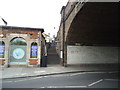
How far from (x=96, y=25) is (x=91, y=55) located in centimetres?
538

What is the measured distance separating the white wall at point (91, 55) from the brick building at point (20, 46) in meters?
4.70

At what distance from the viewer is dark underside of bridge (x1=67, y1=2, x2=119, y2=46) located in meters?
12.6

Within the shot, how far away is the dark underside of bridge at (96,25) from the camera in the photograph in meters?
12.6

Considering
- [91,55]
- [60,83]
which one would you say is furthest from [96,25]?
[60,83]

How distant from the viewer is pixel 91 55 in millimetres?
22141

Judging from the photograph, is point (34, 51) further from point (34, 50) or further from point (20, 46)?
point (20, 46)

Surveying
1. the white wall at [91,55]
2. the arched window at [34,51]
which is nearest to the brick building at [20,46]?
the arched window at [34,51]

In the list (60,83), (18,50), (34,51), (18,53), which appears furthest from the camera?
(34,51)

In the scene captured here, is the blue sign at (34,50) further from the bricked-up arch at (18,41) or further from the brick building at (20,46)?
the bricked-up arch at (18,41)

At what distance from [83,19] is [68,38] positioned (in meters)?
5.62

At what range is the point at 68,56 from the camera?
2128 centimetres

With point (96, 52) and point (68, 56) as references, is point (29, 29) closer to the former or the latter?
point (68, 56)

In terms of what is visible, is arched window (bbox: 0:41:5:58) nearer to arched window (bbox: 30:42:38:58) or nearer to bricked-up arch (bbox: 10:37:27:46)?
bricked-up arch (bbox: 10:37:27:46)

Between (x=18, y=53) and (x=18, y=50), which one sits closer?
(x=18, y=53)
